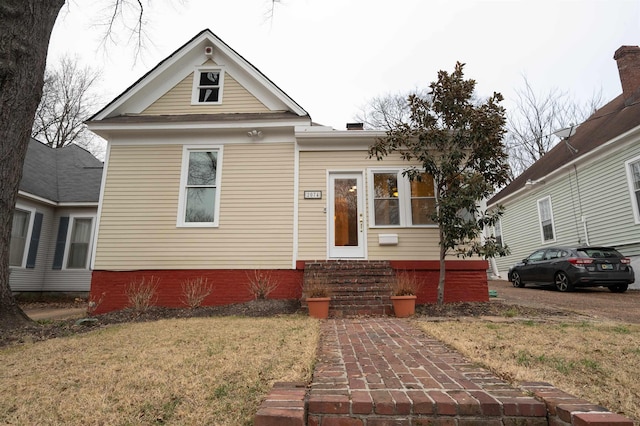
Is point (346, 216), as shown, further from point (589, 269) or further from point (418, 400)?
point (589, 269)

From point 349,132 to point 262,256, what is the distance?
11.5ft

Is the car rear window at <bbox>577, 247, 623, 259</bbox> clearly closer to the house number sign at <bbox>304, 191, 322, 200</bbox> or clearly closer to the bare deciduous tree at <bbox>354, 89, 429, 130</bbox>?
the house number sign at <bbox>304, 191, 322, 200</bbox>

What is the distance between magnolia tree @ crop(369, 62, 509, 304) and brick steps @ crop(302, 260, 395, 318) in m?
1.23

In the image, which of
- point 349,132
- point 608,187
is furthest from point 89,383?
point 608,187

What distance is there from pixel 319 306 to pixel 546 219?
12892 mm

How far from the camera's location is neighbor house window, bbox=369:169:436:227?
7770mm

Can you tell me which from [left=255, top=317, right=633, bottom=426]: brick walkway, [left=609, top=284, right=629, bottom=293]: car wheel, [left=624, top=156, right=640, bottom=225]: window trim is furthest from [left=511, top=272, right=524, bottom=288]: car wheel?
[left=255, top=317, right=633, bottom=426]: brick walkway

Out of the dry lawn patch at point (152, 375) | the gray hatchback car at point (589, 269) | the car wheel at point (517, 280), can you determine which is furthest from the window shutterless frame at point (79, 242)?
the car wheel at point (517, 280)

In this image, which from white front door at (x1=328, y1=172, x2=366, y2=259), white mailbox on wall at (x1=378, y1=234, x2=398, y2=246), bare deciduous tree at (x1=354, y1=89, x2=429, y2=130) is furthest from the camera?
bare deciduous tree at (x1=354, y1=89, x2=429, y2=130)

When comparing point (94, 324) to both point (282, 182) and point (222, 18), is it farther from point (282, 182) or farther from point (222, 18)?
point (222, 18)

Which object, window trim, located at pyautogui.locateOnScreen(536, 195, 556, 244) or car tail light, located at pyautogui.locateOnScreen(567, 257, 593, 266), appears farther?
window trim, located at pyautogui.locateOnScreen(536, 195, 556, 244)

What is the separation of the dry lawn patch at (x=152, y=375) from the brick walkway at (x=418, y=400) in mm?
245

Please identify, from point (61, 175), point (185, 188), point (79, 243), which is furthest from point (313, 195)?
point (61, 175)

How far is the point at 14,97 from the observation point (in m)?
5.00
